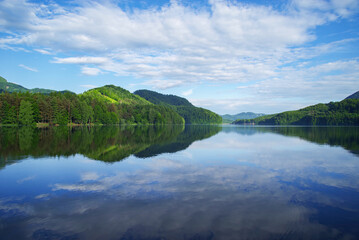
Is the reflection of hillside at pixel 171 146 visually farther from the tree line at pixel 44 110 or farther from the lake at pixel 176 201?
the tree line at pixel 44 110

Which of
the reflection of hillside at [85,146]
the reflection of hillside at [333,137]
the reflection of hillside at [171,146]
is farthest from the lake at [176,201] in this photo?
the reflection of hillside at [333,137]

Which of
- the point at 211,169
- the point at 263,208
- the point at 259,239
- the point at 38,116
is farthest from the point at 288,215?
the point at 38,116

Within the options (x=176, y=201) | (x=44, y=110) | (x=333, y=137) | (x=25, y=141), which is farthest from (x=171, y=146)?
(x=44, y=110)

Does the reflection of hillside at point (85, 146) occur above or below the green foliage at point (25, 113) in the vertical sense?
below

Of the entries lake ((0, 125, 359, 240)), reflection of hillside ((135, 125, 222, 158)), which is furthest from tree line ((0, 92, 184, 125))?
lake ((0, 125, 359, 240))

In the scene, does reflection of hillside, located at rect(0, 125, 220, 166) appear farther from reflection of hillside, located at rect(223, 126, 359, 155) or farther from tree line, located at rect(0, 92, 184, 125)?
tree line, located at rect(0, 92, 184, 125)

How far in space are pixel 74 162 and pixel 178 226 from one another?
16.1 meters

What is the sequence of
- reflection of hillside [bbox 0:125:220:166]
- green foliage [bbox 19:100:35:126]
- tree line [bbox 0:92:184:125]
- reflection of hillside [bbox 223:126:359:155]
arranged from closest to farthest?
1. reflection of hillside [bbox 0:125:220:166]
2. reflection of hillside [bbox 223:126:359:155]
3. green foliage [bbox 19:100:35:126]
4. tree line [bbox 0:92:184:125]

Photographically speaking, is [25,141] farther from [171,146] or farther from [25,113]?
[25,113]

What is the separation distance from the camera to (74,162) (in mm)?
20984

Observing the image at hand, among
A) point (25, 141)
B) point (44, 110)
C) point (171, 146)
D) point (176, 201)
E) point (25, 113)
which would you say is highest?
point (44, 110)

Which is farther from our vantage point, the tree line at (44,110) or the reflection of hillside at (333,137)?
the tree line at (44,110)

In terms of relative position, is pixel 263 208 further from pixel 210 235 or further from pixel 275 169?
pixel 275 169

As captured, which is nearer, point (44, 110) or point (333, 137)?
point (333, 137)
